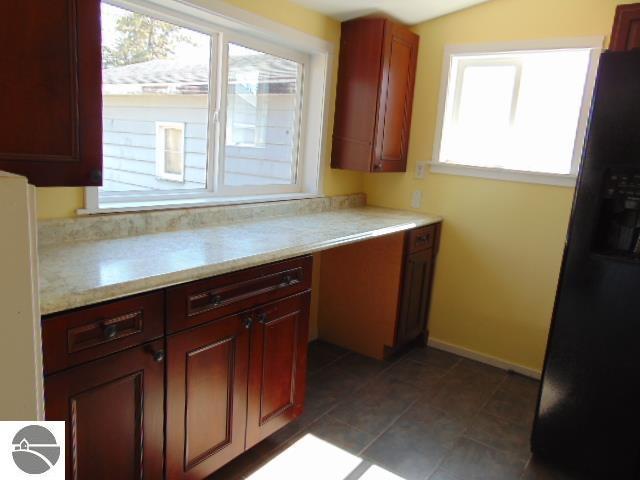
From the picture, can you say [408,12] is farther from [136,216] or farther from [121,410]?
[121,410]

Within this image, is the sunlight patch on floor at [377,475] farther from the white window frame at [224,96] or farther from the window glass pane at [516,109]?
the window glass pane at [516,109]

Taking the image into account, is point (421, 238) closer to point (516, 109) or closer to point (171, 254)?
point (516, 109)

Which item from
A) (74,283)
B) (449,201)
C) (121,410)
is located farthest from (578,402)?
(74,283)

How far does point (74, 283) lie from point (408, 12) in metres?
2.46

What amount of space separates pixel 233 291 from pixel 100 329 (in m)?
0.49

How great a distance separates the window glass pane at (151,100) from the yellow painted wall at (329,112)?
24 cm

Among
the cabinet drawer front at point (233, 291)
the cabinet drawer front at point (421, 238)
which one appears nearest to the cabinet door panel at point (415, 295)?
the cabinet drawer front at point (421, 238)

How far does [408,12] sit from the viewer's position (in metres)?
2.80

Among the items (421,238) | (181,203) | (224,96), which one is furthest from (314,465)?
(224,96)

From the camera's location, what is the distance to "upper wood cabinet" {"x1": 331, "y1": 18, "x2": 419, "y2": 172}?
2785 millimetres

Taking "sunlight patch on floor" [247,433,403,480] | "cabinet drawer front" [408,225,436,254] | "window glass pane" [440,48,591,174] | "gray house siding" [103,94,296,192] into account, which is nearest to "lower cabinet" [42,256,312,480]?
"sunlight patch on floor" [247,433,403,480]

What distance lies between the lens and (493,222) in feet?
9.70

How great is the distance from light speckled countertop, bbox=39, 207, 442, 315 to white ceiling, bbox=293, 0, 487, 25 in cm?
121

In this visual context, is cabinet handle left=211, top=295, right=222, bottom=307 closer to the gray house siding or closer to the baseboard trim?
the gray house siding
